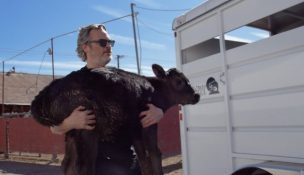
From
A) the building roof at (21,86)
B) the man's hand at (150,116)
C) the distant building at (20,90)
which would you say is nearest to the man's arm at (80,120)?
the man's hand at (150,116)

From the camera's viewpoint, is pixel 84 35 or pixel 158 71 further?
pixel 158 71

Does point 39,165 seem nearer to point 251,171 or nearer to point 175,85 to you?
point 251,171

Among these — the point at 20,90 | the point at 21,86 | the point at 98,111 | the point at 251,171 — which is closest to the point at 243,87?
the point at 251,171

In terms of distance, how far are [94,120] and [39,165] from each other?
15.1m

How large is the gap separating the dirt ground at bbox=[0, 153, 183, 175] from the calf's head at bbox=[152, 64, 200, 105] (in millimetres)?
9126

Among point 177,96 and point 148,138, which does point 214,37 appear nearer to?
point 177,96

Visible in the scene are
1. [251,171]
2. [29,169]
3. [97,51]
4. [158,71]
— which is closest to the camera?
[97,51]

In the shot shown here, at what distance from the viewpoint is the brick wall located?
583 inches

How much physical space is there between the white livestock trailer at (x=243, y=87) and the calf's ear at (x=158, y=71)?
1540mm

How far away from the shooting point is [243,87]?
180 inches

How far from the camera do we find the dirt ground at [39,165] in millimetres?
13183

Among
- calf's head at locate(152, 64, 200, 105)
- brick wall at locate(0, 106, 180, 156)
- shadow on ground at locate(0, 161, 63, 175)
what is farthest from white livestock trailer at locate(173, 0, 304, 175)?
shadow on ground at locate(0, 161, 63, 175)

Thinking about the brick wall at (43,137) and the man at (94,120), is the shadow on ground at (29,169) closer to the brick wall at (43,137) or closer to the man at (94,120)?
the brick wall at (43,137)

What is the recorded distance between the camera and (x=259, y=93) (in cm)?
437
